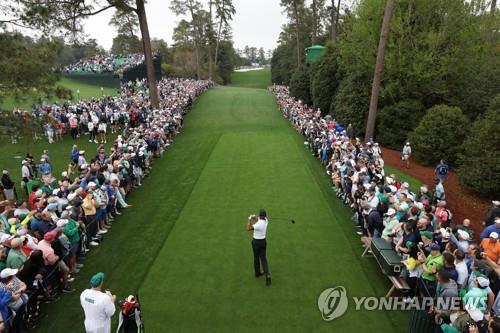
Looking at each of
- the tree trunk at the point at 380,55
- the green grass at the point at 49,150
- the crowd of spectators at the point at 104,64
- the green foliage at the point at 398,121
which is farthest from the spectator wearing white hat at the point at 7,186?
the crowd of spectators at the point at 104,64

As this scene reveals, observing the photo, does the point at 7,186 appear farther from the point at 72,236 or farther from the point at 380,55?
the point at 380,55

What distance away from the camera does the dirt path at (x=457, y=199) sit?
528 inches

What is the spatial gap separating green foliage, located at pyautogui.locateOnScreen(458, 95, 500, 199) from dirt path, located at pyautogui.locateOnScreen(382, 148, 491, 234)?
0.47 m

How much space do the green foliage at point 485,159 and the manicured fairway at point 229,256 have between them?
5.72m

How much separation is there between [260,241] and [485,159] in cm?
1110

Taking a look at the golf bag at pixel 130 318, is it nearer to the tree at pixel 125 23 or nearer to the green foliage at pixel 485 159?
the green foliage at pixel 485 159

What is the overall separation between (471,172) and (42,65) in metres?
15.6

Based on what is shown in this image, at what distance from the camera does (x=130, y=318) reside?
18.9 feet

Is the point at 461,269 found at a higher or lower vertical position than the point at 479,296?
higher

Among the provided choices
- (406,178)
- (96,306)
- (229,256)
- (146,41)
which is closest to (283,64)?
(146,41)

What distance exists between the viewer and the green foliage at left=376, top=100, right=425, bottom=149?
2239 cm

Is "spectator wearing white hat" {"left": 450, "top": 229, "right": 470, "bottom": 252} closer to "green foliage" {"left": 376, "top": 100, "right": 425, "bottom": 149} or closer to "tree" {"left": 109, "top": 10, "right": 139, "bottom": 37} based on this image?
"green foliage" {"left": 376, "top": 100, "right": 425, "bottom": 149}

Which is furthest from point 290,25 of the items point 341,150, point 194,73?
point 341,150
